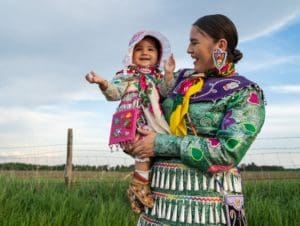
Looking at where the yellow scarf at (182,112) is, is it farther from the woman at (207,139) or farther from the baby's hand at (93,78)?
the baby's hand at (93,78)

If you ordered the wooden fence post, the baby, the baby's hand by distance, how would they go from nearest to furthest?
the baby, the baby's hand, the wooden fence post

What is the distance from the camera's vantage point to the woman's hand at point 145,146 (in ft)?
7.24

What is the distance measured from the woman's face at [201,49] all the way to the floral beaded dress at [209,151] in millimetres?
86

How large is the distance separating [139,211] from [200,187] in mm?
382

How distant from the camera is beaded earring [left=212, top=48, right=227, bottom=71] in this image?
2223mm

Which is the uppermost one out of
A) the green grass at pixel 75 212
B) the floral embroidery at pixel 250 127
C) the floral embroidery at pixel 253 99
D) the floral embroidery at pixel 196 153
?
the floral embroidery at pixel 253 99

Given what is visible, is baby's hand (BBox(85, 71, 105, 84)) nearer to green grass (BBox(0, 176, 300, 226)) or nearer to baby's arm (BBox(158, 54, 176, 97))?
baby's arm (BBox(158, 54, 176, 97))

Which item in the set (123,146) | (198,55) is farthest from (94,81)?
(198,55)

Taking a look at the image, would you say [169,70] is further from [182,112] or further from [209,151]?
[209,151]

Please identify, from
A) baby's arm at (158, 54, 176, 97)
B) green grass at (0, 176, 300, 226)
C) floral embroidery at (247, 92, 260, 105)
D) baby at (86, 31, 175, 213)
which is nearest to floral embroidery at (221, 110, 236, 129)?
floral embroidery at (247, 92, 260, 105)

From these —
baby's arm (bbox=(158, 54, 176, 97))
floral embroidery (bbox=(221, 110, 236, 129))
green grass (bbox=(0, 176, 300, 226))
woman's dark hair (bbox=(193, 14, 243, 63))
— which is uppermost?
woman's dark hair (bbox=(193, 14, 243, 63))

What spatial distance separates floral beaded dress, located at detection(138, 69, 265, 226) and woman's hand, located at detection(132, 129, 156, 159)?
0.09 feet

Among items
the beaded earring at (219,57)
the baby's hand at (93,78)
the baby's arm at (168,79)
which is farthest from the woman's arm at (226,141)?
the baby's hand at (93,78)

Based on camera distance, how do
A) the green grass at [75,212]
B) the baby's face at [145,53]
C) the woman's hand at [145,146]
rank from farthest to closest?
the green grass at [75,212]
the baby's face at [145,53]
the woman's hand at [145,146]
